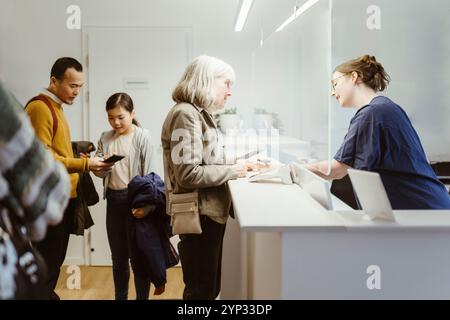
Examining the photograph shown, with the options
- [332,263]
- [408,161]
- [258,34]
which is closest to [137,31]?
[258,34]

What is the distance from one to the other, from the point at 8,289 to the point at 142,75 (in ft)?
10.8

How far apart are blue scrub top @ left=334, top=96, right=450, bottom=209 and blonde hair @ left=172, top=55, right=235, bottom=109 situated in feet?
2.08

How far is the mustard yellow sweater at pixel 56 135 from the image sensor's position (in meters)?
2.32

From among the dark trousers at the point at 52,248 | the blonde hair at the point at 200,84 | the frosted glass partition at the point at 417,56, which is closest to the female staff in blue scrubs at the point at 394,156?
the blonde hair at the point at 200,84

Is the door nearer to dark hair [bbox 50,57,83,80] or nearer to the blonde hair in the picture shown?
dark hair [bbox 50,57,83,80]

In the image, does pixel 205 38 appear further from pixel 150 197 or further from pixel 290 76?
pixel 150 197

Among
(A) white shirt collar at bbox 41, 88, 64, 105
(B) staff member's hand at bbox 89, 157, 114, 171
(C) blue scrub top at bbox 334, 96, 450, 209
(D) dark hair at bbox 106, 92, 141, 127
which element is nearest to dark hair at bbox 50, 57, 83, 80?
(A) white shirt collar at bbox 41, 88, 64, 105

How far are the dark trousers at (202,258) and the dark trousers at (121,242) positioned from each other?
0.71 meters

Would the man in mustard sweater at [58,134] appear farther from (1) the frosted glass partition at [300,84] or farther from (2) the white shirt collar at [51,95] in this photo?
(1) the frosted glass partition at [300,84]

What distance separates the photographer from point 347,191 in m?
2.75

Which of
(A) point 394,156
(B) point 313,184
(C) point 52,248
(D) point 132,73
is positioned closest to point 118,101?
(C) point 52,248

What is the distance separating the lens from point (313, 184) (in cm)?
178

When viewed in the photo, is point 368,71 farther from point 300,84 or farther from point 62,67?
point 62,67

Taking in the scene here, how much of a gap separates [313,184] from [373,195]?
16.6 inches
